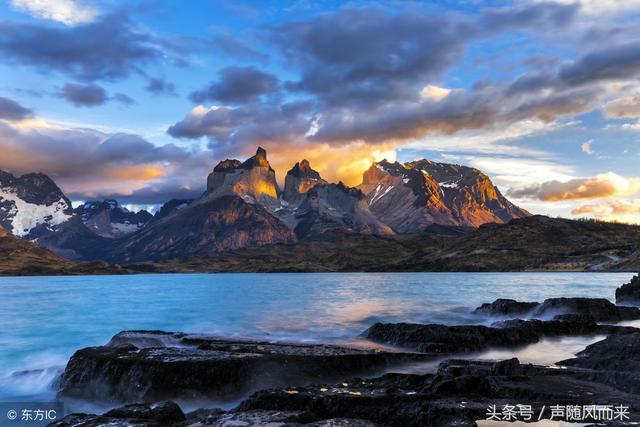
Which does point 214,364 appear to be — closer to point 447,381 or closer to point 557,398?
point 447,381

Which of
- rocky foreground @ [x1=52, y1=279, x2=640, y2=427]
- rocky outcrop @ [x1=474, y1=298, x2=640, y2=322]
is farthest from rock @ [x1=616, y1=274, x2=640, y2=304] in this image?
rocky foreground @ [x1=52, y1=279, x2=640, y2=427]

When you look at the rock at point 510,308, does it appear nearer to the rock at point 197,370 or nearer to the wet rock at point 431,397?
the rock at point 197,370

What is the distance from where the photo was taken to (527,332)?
1708 inches

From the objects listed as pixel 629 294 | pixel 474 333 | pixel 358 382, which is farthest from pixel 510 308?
pixel 358 382

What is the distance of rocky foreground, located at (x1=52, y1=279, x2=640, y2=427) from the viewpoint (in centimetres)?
1838

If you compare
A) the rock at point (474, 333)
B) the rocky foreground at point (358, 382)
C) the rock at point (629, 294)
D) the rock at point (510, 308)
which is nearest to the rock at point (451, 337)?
the rock at point (474, 333)

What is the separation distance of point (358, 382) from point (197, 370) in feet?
31.8

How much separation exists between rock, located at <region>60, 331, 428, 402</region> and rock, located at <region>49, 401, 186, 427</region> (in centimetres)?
822

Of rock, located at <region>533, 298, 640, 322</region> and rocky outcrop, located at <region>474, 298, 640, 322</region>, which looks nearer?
rock, located at <region>533, 298, 640, 322</region>

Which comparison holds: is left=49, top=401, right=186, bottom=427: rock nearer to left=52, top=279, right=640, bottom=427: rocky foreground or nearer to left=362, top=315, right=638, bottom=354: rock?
left=52, top=279, right=640, bottom=427: rocky foreground

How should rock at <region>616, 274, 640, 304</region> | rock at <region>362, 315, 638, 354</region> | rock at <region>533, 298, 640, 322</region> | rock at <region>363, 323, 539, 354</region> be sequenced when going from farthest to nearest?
rock at <region>616, 274, 640, 304</region>, rock at <region>533, 298, 640, 322</region>, rock at <region>362, 315, 638, 354</region>, rock at <region>363, 323, 539, 354</region>

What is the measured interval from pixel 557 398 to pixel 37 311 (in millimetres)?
101659

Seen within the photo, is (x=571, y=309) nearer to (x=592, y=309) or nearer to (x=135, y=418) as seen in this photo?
(x=592, y=309)

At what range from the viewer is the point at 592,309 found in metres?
60.4
